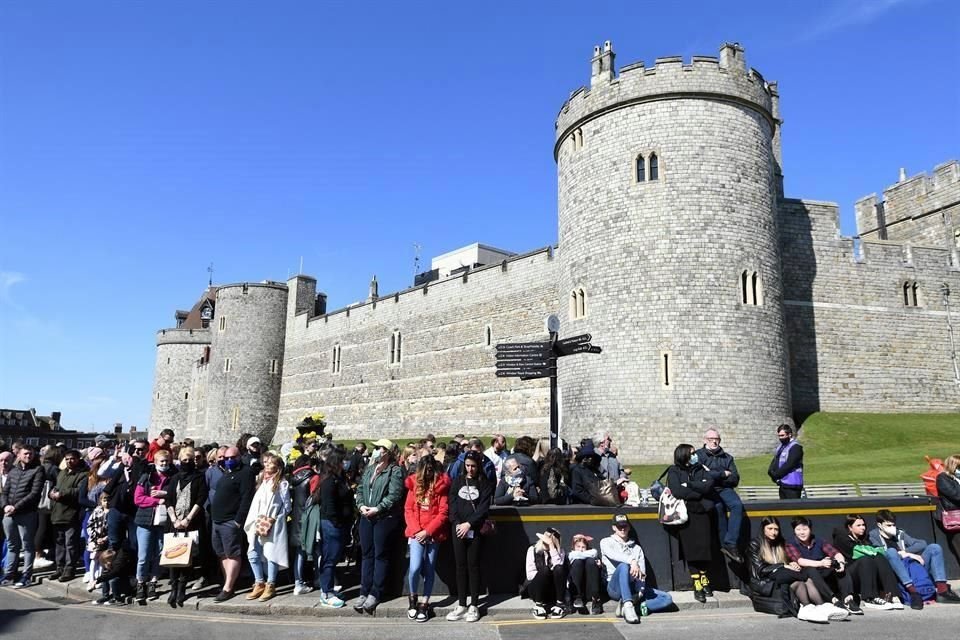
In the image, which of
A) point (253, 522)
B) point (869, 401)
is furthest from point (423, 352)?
point (253, 522)

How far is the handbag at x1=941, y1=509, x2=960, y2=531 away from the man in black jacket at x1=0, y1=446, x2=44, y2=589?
37.8 feet

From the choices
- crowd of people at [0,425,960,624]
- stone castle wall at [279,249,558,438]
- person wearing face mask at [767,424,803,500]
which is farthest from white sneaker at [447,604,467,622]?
stone castle wall at [279,249,558,438]

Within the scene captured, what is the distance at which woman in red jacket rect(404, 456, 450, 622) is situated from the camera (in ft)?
22.0

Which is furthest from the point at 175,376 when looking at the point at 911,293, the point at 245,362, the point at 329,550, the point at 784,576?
the point at 784,576

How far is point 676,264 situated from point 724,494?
12.8 meters

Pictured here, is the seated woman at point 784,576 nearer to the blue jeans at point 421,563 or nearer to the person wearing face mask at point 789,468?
the person wearing face mask at point 789,468

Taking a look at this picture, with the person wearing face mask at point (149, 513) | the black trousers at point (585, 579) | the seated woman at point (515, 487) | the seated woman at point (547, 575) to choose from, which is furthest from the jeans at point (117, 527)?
the black trousers at point (585, 579)

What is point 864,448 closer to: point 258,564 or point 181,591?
point 258,564

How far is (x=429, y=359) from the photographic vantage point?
117 ft

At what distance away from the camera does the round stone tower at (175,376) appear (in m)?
53.8

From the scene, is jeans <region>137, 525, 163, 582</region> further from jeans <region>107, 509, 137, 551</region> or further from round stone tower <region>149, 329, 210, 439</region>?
round stone tower <region>149, 329, 210, 439</region>

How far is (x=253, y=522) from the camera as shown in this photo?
724 centimetres

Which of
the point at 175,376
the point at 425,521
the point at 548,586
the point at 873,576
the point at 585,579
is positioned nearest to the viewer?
the point at 425,521

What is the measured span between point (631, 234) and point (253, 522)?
1525 centimetres
